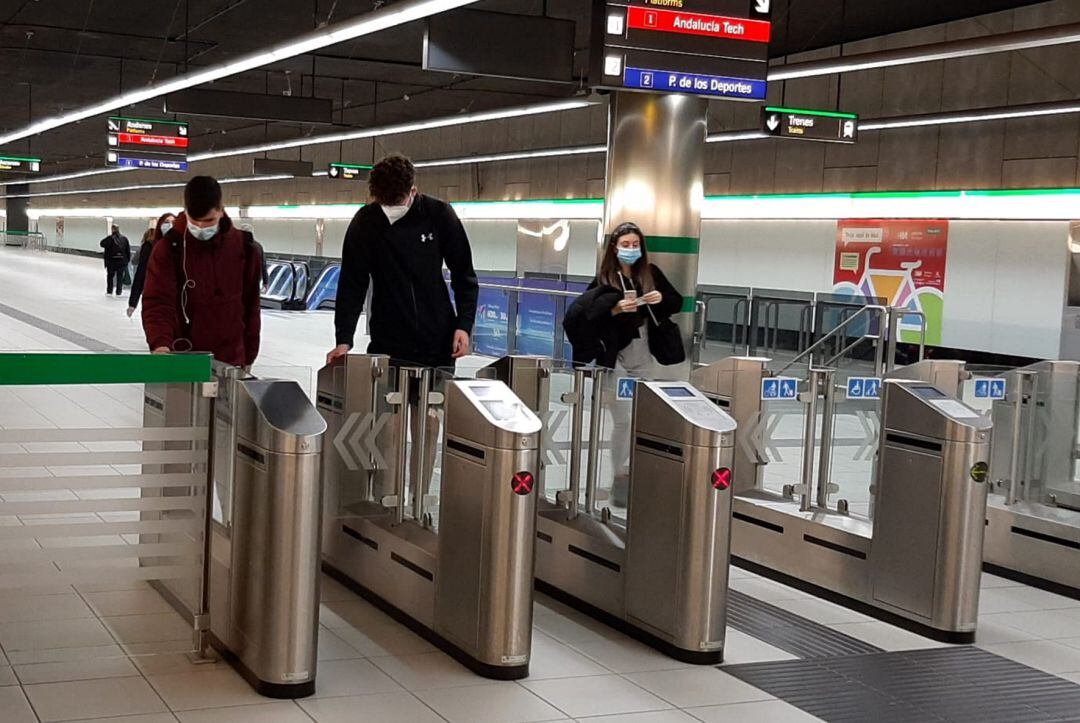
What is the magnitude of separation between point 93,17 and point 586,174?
923cm

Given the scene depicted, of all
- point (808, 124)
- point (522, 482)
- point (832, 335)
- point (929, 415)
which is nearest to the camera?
point (522, 482)

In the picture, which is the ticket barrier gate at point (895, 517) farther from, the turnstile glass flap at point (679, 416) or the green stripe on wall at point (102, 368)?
the green stripe on wall at point (102, 368)

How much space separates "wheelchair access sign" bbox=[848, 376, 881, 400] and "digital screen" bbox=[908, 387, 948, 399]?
0.61 m

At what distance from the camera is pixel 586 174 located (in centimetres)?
2270

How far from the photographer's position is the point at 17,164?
2767 cm

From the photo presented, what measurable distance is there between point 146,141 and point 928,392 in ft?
53.7

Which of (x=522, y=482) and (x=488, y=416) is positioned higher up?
(x=488, y=416)

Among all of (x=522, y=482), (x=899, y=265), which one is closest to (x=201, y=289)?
(x=522, y=482)

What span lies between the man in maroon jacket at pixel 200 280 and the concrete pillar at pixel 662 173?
12.8 ft

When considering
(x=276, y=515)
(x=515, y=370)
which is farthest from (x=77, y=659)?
(x=515, y=370)

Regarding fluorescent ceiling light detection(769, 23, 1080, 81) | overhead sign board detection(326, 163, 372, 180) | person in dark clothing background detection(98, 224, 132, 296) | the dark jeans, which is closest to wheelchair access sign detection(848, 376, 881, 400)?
fluorescent ceiling light detection(769, 23, 1080, 81)

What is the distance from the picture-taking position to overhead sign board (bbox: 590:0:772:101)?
269 inches

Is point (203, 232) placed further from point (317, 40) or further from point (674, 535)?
point (317, 40)

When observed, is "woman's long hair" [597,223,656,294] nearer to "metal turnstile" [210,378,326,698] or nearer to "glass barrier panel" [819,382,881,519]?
"glass barrier panel" [819,382,881,519]
